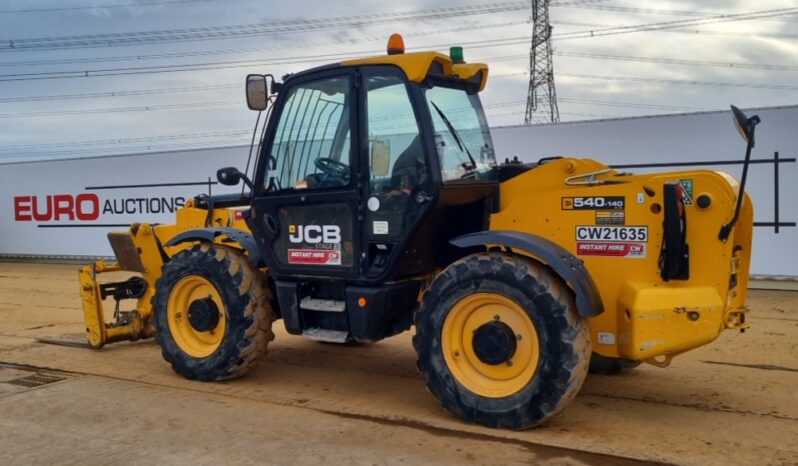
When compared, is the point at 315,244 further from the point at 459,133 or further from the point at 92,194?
the point at 92,194

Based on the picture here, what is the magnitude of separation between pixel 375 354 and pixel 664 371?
272 cm

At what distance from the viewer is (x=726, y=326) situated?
4953mm

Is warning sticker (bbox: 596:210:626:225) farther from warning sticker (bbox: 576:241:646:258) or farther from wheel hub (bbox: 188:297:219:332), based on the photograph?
wheel hub (bbox: 188:297:219:332)

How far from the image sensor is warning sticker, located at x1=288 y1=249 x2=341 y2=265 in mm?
5746

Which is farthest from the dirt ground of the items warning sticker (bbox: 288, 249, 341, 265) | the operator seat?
the operator seat

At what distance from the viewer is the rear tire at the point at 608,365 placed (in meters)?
6.36

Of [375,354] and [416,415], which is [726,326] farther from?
[375,354]

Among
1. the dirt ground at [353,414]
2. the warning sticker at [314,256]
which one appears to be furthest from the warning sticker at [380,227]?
the dirt ground at [353,414]

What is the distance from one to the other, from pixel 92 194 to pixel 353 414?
14.9m

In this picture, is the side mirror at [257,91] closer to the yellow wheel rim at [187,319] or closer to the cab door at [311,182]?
the cab door at [311,182]

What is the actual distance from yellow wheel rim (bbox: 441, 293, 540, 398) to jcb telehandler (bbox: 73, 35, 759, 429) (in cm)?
1

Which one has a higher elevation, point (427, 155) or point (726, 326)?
point (427, 155)

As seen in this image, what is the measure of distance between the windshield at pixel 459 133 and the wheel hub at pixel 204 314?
238 centimetres

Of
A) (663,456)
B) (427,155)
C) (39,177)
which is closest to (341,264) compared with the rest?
(427,155)
